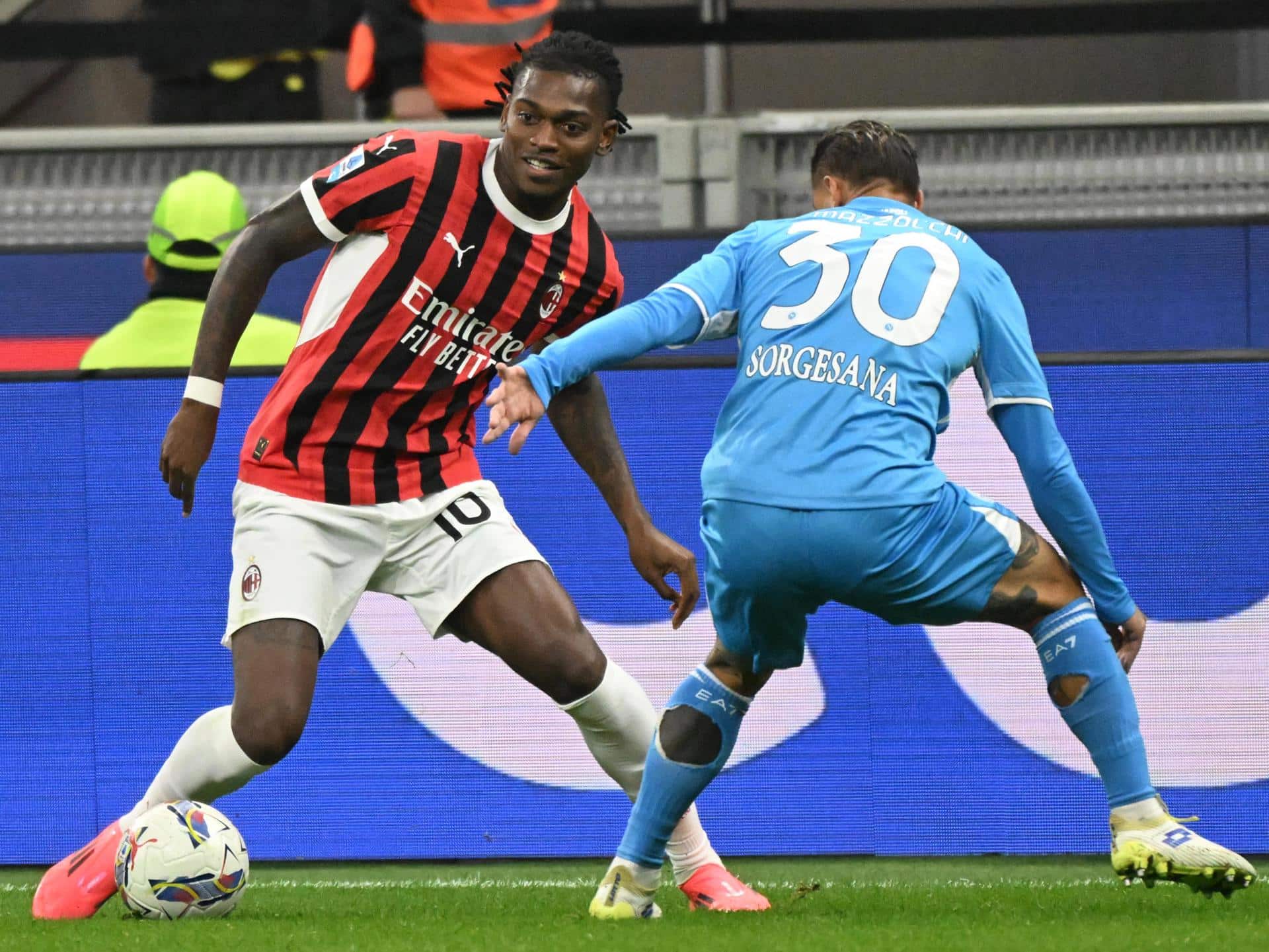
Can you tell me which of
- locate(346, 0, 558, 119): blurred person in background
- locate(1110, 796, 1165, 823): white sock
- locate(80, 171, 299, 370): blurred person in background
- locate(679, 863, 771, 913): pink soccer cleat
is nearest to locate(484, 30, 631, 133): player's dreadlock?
locate(679, 863, 771, 913): pink soccer cleat

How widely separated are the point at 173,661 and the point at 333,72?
4.58 metres

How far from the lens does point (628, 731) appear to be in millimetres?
4496

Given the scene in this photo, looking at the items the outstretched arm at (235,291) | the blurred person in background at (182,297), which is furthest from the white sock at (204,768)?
the blurred person in background at (182,297)

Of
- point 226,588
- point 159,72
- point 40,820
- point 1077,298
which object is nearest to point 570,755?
point 226,588

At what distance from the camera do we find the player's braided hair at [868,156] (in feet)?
13.8

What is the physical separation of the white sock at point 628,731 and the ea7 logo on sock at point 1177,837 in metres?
1.05

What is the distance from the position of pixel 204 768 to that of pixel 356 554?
1.87ft

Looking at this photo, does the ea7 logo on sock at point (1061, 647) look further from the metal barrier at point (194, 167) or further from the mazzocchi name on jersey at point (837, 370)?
the metal barrier at point (194, 167)

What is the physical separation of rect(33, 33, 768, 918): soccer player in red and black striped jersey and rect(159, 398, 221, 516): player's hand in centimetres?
1

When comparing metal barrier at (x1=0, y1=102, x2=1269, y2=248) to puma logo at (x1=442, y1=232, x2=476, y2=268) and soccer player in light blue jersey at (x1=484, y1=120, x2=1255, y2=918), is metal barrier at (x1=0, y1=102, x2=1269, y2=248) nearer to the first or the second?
puma logo at (x1=442, y1=232, x2=476, y2=268)

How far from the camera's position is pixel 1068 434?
5.36 m

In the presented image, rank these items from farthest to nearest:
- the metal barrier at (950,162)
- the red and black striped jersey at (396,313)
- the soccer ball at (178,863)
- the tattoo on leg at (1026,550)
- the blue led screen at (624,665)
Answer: the metal barrier at (950,162) → the blue led screen at (624,665) → the red and black striped jersey at (396,313) → the soccer ball at (178,863) → the tattoo on leg at (1026,550)

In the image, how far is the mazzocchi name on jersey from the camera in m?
3.94

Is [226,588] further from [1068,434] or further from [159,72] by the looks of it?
[159,72]
